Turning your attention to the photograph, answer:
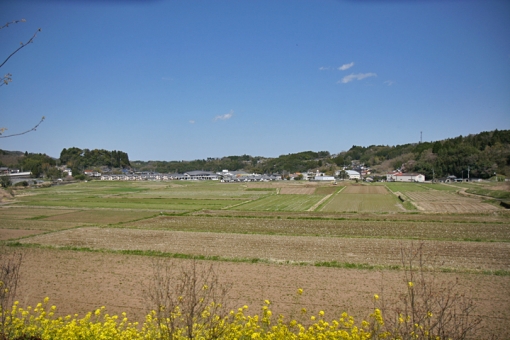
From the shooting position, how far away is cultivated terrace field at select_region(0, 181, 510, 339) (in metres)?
11.3

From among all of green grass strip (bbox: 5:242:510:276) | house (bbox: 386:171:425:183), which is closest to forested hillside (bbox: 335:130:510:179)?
house (bbox: 386:171:425:183)

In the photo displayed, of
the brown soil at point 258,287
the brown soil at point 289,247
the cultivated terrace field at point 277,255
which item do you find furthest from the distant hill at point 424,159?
the brown soil at point 258,287

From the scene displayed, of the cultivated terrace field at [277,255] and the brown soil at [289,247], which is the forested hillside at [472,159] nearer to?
the cultivated terrace field at [277,255]

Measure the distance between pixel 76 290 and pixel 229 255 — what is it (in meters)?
7.11

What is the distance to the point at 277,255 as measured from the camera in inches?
684

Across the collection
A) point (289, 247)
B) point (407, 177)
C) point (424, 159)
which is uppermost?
point (424, 159)

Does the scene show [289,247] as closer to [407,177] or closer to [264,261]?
[264,261]

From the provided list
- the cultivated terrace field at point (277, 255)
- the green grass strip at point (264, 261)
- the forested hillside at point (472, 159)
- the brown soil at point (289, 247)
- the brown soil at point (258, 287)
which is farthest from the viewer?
the forested hillside at point (472, 159)

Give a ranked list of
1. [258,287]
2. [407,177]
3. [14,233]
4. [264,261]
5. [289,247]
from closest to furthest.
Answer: [258,287] → [264,261] → [289,247] → [14,233] → [407,177]

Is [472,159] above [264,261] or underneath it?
above

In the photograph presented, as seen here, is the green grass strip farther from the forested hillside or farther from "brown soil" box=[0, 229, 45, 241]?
the forested hillside

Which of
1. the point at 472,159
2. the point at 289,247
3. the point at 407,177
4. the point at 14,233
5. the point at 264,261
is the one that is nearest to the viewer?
the point at 264,261

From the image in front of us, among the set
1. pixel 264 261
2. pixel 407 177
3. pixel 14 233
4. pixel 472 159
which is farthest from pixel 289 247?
pixel 407 177

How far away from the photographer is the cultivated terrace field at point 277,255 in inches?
445
